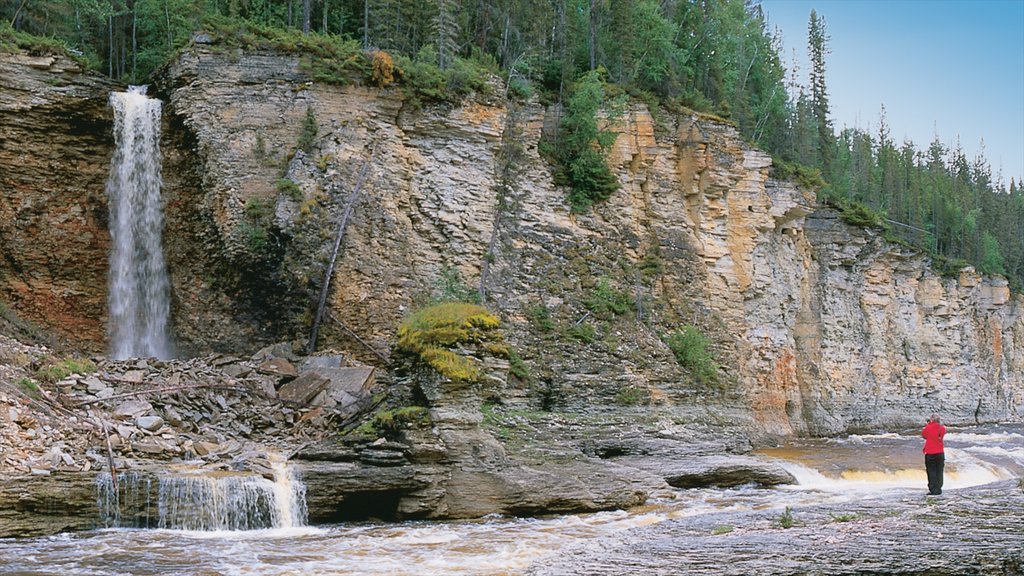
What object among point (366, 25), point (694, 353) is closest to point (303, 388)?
point (694, 353)

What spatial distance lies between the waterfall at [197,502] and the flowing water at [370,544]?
0.20 meters

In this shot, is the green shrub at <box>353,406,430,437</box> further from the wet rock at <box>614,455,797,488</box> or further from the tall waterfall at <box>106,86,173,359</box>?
the tall waterfall at <box>106,86,173,359</box>

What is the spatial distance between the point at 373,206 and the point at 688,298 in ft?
40.1

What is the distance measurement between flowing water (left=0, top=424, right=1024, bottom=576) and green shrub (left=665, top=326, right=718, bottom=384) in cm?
658

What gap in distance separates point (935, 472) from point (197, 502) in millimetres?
14753

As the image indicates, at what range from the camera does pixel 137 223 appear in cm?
2852

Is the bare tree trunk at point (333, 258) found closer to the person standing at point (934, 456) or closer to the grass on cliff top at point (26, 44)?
the grass on cliff top at point (26, 44)

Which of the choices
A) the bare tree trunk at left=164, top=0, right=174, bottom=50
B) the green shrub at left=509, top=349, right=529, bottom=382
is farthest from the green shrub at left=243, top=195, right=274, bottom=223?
the green shrub at left=509, top=349, right=529, bottom=382

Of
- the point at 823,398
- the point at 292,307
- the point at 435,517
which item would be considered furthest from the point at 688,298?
the point at 435,517

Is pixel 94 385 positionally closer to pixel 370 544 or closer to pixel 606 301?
pixel 370 544

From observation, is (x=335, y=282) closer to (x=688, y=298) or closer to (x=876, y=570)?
(x=688, y=298)

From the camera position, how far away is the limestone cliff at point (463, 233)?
26.6 metres

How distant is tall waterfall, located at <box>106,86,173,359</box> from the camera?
92.8 feet

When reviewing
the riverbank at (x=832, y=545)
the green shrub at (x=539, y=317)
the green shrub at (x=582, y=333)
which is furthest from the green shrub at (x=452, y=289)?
the riverbank at (x=832, y=545)
